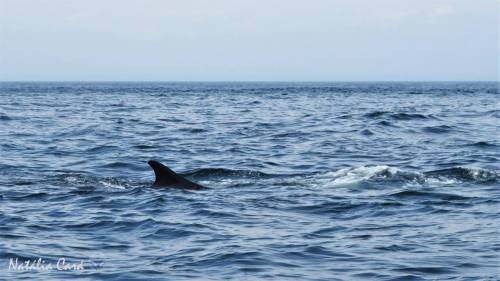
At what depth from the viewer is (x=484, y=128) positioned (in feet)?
119

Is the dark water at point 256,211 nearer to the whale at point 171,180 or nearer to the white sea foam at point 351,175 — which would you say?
the white sea foam at point 351,175

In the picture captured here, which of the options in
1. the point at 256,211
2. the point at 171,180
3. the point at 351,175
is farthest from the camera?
the point at 351,175

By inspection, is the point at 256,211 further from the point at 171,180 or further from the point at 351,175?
the point at 351,175

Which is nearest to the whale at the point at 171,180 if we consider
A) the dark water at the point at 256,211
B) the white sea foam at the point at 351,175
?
the dark water at the point at 256,211

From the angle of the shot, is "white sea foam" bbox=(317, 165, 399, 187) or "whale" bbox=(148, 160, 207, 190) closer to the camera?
"whale" bbox=(148, 160, 207, 190)

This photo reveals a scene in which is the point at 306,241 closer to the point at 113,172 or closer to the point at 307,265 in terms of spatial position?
the point at 307,265

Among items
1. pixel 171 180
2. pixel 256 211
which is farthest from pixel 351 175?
pixel 256 211

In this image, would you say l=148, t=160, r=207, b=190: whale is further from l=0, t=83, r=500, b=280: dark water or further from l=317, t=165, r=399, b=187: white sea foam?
l=317, t=165, r=399, b=187: white sea foam

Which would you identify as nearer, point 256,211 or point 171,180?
point 256,211

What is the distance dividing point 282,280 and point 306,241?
214 cm

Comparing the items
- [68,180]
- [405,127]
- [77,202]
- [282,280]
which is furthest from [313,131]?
[282,280]

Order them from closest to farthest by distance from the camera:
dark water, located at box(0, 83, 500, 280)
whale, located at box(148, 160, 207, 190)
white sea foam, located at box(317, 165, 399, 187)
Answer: dark water, located at box(0, 83, 500, 280) → whale, located at box(148, 160, 207, 190) → white sea foam, located at box(317, 165, 399, 187)

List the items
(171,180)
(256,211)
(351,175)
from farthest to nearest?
(351,175) → (171,180) → (256,211)

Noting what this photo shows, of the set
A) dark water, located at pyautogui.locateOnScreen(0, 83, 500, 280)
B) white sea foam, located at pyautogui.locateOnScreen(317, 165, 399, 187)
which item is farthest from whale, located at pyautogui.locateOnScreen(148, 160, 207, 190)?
white sea foam, located at pyautogui.locateOnScreen(317, 165, 399, 187)
